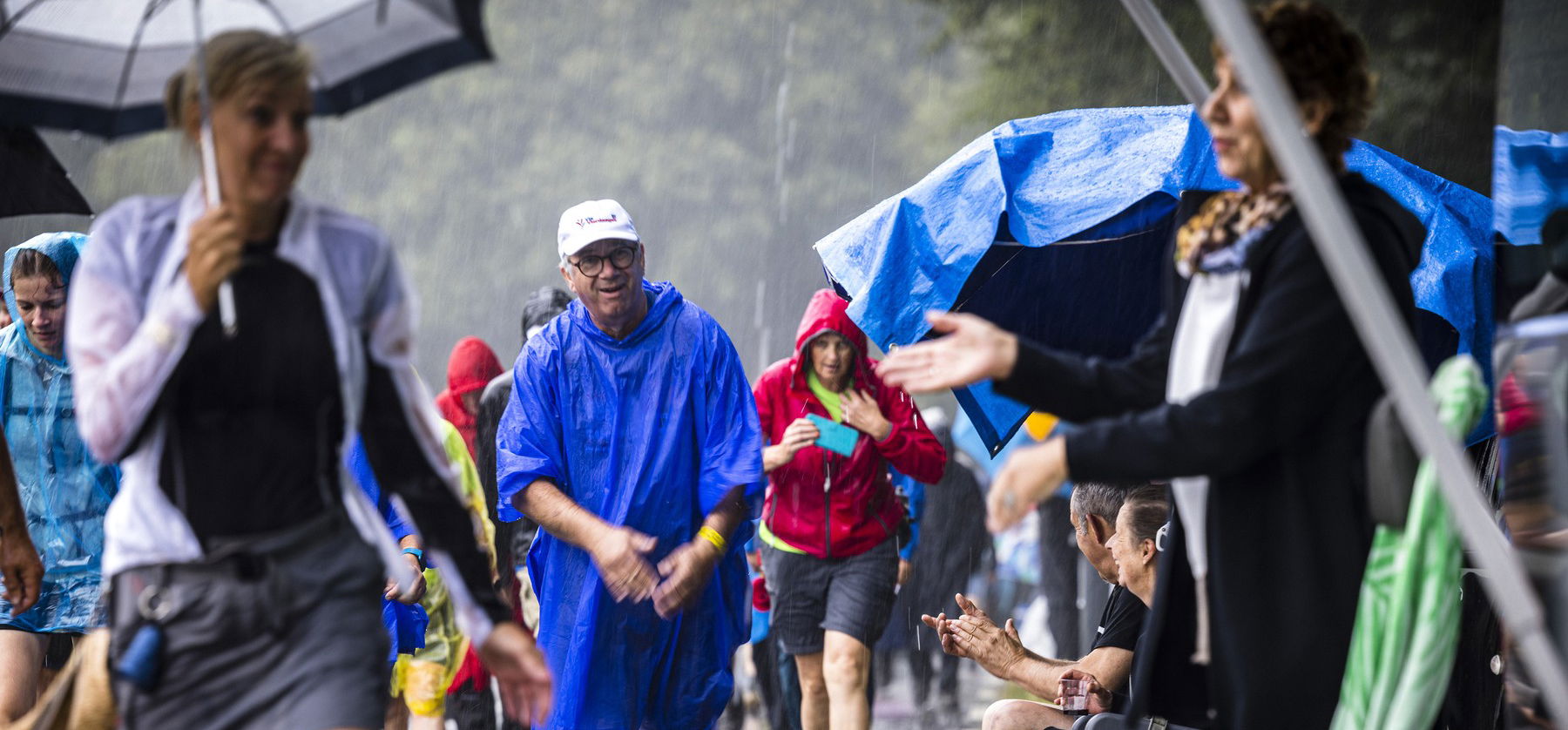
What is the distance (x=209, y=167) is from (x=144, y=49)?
379 millimetres

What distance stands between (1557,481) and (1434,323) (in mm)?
2582

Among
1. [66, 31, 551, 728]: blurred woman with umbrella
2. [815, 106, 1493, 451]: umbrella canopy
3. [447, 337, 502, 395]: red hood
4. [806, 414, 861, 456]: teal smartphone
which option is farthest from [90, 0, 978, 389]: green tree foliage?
[66, 31, 551, 728]: blurred woman with umbrella

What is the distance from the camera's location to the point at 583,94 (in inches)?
1098

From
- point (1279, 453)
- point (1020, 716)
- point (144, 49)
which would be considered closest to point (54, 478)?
point (144, 49)

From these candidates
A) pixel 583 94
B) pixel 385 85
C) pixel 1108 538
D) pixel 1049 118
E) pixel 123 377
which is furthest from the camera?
pixel 583 94

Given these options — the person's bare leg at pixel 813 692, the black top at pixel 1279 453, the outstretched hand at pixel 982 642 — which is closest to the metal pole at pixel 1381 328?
the black top at pixel 1279 453

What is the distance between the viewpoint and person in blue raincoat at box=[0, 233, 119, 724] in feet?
19.4

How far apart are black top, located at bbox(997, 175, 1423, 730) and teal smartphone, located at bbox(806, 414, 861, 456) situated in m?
4.55

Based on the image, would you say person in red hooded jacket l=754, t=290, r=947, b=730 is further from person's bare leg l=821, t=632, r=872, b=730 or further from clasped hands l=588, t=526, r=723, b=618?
clasped hands l=588, t=526, r=723, b=618

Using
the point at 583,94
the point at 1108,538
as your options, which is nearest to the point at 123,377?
the point at 1108,538

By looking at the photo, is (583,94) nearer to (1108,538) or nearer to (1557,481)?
(1108,538)

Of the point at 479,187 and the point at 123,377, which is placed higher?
the point at 479,187

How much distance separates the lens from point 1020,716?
5590 millimetres

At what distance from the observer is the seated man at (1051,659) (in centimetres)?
520
